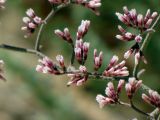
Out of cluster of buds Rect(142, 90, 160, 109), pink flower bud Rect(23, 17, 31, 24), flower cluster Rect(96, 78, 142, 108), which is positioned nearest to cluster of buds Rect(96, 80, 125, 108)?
flower cluster Rect(96, 78, 142, 108)

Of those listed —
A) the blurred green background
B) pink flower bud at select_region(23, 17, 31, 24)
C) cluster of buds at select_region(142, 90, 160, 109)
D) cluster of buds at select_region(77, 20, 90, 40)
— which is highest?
the blurred green background

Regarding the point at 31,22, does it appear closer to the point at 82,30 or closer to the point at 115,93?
the point at 82,30

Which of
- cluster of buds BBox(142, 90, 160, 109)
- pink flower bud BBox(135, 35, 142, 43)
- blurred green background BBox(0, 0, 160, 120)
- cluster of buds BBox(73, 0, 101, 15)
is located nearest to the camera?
cluster of buds BBox(142, 90, 160, 109)

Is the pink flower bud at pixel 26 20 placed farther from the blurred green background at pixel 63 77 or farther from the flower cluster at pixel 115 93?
the blurred green background at pixel 63 77

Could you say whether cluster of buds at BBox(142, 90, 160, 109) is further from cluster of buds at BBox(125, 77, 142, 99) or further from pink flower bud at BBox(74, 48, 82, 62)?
pink flower bud at BBox(74, 48, 82, 62)

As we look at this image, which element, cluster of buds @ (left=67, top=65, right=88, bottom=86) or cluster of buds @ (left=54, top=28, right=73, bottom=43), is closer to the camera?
cluster of buds @ (left=67, top=65, right=88, bottom=86)

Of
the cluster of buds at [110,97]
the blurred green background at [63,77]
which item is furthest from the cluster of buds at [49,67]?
the blurred green background at [63,77]

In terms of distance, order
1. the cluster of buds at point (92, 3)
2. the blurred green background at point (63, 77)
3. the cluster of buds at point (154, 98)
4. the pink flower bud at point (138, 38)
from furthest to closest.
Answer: the blurred green background at point (63, 77)
the cluster of buds at point (92, 3)
the pink flower bud at point (138, 38)
the cluster of buds at point (154, 98)

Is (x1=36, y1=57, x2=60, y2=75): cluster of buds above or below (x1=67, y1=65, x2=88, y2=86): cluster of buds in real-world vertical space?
above
